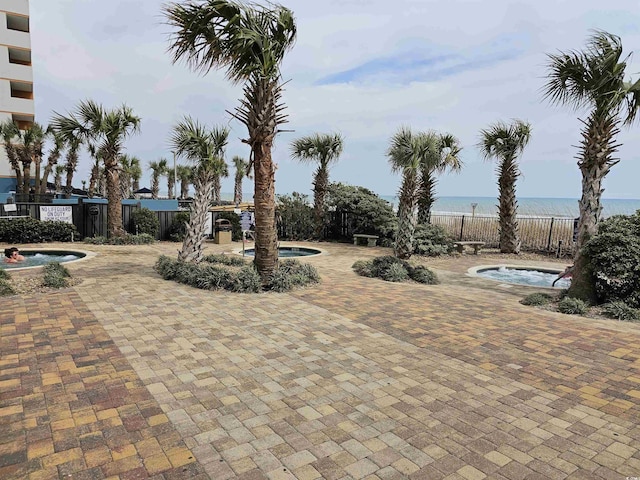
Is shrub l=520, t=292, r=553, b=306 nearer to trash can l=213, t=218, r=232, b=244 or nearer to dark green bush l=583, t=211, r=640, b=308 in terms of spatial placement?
dark green bush l=583, t=211, r=640, b=308

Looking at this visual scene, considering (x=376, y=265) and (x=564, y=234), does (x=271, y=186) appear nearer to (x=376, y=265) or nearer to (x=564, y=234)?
(x=376, y=265)

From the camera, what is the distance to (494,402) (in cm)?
374

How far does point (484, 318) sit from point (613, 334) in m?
1.68

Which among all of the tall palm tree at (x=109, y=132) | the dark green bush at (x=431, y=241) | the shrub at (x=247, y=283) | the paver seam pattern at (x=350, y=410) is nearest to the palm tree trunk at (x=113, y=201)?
the tall palm tree at (x=109, y=132)

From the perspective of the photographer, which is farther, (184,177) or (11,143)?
(184,177)

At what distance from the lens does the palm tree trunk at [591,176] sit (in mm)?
7934

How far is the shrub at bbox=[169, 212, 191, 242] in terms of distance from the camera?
55.1 ft

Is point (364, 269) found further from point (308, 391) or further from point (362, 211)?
point (362, 211)

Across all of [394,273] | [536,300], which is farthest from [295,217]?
[536,300]

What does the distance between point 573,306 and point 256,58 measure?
7.14 metres

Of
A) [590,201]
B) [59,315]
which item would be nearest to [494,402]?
[59,315]

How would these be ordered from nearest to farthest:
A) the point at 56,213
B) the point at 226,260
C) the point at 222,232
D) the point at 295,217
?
the point at 226,260, the point at 56,213, the point at 222,232, the point at 295,217

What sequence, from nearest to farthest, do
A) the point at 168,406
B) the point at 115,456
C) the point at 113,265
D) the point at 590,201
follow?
1. the point at 115,456
2. the point at 168,406
3. the point at 590,201
4. the point at 113,265

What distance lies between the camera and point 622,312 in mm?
6848
